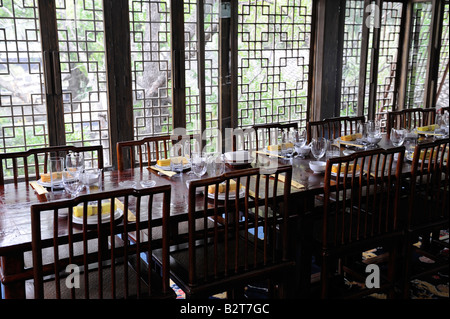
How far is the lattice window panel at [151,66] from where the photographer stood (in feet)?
11.2

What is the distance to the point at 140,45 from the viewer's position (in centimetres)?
344

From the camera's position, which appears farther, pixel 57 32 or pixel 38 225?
pixel 57 32

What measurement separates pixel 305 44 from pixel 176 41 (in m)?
1.31

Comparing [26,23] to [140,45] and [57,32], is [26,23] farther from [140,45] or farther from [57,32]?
[140,45]

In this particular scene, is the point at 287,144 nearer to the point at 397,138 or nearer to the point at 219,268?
the point at 397,138

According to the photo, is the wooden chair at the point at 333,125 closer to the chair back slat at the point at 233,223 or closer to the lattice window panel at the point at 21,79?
the chair back slat at the point at 233,223

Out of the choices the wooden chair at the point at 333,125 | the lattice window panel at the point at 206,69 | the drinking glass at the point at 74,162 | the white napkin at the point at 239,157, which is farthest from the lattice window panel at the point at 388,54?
the drinking glass at the point at 74,162

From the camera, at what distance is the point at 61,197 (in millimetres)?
1979

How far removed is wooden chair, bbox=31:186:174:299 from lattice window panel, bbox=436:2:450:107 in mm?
4359

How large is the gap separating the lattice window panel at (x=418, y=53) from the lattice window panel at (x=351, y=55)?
0.67 m
